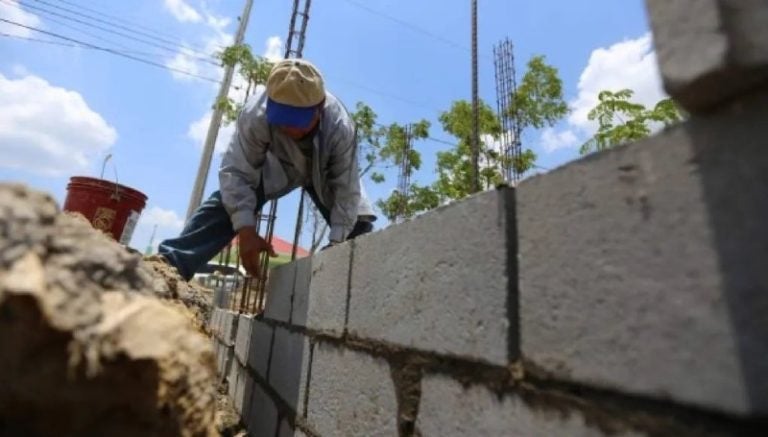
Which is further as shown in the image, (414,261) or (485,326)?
(414,261)

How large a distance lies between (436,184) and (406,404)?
8596 mm

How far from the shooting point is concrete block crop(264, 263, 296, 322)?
242 cm

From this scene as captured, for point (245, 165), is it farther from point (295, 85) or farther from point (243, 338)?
point (243, 338)

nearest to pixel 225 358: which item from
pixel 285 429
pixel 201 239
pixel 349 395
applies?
pixel 201 239

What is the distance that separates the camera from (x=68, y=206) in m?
3.00

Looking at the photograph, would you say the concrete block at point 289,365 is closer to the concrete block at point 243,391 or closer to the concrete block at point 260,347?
the concrete block at point 260,347

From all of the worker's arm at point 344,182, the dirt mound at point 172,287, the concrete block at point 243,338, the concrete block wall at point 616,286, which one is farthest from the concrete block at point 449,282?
the concrete block at point 243,338

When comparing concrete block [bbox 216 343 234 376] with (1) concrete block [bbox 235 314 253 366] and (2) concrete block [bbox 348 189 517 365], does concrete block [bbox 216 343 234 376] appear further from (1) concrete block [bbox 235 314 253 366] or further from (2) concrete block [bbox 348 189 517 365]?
(2) concrete block [bbox 348 189 517 365]

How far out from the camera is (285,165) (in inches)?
113

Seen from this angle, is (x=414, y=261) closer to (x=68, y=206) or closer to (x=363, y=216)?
(x=363, y=216)

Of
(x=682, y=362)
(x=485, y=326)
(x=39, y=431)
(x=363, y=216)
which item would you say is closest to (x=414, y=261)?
(x=485, y=326)

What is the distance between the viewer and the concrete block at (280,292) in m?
2.42

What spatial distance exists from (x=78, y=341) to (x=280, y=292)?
209 cm

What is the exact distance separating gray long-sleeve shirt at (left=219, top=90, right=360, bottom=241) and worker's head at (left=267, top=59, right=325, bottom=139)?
117 millimetres
